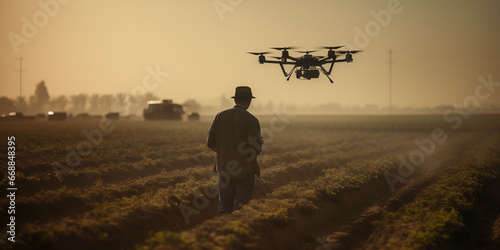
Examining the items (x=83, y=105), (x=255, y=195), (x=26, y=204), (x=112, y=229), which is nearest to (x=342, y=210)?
(x=255, y=195)

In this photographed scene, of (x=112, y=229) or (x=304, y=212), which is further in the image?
(x=304, y=212)

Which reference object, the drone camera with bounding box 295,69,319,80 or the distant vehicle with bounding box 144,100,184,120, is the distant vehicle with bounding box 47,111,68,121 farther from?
the drone camera with bounding box 295,69,319,80

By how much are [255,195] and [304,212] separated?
347 centimetres

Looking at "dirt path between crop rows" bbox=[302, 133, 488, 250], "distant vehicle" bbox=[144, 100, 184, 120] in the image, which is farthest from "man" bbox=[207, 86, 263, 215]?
"distant vehicle" bbox=[144, 100, 184, 120]

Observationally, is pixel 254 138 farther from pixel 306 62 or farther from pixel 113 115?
pixel 113 115

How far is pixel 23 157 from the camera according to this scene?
17.5 metres

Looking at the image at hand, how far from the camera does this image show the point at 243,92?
23.1 ft

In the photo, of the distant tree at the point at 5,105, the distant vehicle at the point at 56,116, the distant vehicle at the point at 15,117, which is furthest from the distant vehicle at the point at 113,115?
the distant tree at the point at 5,105

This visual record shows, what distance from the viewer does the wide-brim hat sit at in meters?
7.01

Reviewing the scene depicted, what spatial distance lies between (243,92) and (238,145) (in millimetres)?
976

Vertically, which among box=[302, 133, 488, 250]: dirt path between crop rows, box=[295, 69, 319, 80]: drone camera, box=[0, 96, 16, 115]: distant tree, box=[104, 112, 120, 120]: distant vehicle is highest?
box=[0, 96, 16, 115]: distant tree

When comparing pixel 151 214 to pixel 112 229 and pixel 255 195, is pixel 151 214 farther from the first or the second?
pixel 255 195

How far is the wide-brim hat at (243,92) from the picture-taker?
7011 mm

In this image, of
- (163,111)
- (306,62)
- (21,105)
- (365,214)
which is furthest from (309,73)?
(21,105)
